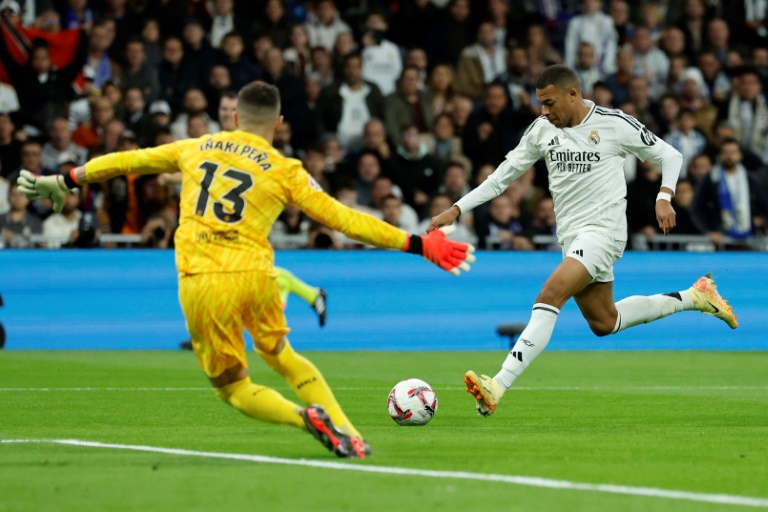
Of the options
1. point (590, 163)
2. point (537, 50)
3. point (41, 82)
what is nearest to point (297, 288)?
point (590, 163)

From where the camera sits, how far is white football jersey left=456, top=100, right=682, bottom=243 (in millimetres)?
10625

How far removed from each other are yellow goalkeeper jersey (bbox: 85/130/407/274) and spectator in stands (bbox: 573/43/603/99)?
14.9m

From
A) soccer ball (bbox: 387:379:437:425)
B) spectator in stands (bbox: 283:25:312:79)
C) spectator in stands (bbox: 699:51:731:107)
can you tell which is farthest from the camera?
spectator in stands (bbox: 699:51:731:107)

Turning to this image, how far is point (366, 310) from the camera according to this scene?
18.8m

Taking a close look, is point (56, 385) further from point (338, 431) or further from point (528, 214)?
point (528, 214)

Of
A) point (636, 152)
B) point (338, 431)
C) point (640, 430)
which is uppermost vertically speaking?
point (636, 152)

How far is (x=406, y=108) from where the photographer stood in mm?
21453

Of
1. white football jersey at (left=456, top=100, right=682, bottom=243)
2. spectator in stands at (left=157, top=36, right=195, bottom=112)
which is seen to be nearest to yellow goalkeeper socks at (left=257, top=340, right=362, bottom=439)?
white football jersey at (left=456, top=100, right=682, bottom=243)

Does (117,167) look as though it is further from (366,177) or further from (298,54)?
(298,54)

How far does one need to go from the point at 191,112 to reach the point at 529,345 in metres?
10.4

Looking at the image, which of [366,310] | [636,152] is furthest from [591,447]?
[366,310]

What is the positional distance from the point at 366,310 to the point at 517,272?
2048 millimetres

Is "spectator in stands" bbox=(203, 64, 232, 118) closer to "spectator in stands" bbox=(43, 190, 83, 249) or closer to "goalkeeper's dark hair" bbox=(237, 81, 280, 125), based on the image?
"spectator in stands" bbox=(43, 190, 83, 249)

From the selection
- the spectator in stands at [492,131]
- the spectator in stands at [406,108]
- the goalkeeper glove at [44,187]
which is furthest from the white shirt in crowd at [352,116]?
the goalkeeper glove at [44,187]
